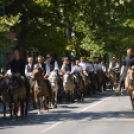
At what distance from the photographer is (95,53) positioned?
112 feet

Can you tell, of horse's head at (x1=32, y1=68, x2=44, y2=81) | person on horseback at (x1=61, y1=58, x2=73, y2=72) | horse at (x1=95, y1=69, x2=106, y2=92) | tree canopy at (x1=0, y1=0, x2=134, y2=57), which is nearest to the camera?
horse's head at (x1=32, y1=68, x2=44, y2=81)

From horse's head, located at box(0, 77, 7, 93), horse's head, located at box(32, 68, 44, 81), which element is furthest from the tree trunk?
horse's head, located at box(0, 77, 7, 93)

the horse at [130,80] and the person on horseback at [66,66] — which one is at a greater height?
the person on horseback at [66,66]

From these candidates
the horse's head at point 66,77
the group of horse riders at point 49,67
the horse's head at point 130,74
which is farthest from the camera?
the horse's head at point 66,77

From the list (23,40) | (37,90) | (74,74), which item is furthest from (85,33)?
(37,90)

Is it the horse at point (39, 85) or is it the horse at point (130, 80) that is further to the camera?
the horse at point (130, 80)

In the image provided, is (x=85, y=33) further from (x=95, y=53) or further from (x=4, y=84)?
(x=4, y=84)

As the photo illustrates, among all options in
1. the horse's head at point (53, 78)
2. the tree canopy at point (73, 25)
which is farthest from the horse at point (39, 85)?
the tree canopy at point (73, 25)

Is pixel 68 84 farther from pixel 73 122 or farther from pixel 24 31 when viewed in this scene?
pixel 24 31

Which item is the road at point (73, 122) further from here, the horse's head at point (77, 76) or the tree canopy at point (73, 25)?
the tree canopy at point (73, 25)

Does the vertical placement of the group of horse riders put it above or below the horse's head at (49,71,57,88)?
above

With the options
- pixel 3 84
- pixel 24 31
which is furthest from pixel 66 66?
pixel 24 31

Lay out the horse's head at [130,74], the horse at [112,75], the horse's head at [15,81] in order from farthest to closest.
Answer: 1. the horse at [112,75]
2. the horse's head at [130,74]
3. the horse's head at [15,81]

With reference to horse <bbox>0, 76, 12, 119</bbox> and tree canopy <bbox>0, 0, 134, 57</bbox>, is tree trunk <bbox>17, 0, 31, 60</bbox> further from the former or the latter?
horse <bbox>0, 76, 12, 119</bbox>
